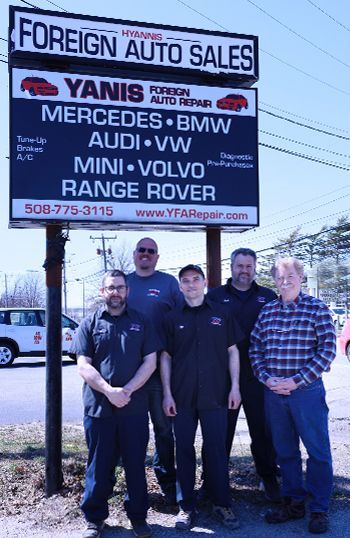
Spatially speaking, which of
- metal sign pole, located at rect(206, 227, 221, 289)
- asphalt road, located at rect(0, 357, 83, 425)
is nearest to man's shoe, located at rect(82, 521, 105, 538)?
metal sign pole, located at rect(206, 227, 221, 289)

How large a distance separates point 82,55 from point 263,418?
3.54m

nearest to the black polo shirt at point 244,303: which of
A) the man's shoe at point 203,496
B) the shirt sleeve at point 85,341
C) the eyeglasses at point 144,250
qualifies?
the eyeglasses at point 144,250

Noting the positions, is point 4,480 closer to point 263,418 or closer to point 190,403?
point 190,403

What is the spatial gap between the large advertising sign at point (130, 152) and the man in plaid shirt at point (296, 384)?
1.35m

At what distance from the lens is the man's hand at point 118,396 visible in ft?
13.9

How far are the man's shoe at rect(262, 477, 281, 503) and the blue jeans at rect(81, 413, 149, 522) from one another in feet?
3.60

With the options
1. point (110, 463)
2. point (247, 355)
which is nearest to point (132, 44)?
point (247, 355)

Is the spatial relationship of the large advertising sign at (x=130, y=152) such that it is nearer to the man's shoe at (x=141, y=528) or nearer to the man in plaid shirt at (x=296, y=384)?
the man in plaid shirt at (x=296, y=384)

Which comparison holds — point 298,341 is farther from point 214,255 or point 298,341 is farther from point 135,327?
point 214,255

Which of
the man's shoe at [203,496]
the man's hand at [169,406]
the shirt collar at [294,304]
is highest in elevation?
the shirt collar at [294,304]

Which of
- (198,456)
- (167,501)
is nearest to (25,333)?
(198,456)

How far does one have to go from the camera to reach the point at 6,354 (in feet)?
58.8

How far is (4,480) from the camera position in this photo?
17.4 feet

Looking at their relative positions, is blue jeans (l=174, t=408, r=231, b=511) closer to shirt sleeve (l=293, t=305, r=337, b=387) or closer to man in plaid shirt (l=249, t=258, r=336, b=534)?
man in plaid shirt (l=249, t=258, r=336, b=534)
